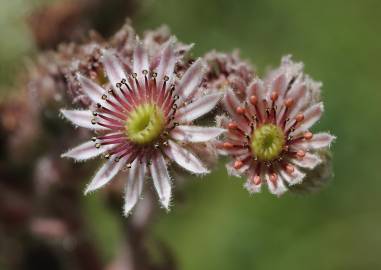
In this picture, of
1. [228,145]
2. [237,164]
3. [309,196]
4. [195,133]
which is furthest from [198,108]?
[309,196]

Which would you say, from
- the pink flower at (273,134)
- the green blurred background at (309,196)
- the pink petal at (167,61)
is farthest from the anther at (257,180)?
the green blurred background at (309,196)

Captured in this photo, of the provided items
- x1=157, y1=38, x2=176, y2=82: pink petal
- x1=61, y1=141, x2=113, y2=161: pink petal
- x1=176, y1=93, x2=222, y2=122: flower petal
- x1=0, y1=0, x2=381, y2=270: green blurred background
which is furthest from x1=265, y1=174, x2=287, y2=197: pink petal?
x1=0, y1=0, x2=381, y2=270: green blurred background

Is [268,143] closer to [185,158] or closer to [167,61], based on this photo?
[185,158]

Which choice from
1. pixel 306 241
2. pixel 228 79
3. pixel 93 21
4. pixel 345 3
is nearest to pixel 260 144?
pixel 228 79

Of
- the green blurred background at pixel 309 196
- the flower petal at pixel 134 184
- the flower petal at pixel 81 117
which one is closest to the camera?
the flower petal at pixel 134 184

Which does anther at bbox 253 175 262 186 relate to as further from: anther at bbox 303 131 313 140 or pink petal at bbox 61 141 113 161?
pink petal at bbox 61 141 113 161

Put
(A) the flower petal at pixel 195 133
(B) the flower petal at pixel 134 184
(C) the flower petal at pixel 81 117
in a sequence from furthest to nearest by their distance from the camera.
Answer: (C) the flower petal at pixel 81 117 → (B) the flower petal at pixel 134 184 → (A) the flower petal at pixel 195 133

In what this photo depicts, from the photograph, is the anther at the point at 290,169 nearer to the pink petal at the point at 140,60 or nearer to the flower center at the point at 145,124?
the flower center at the point at 145,124
